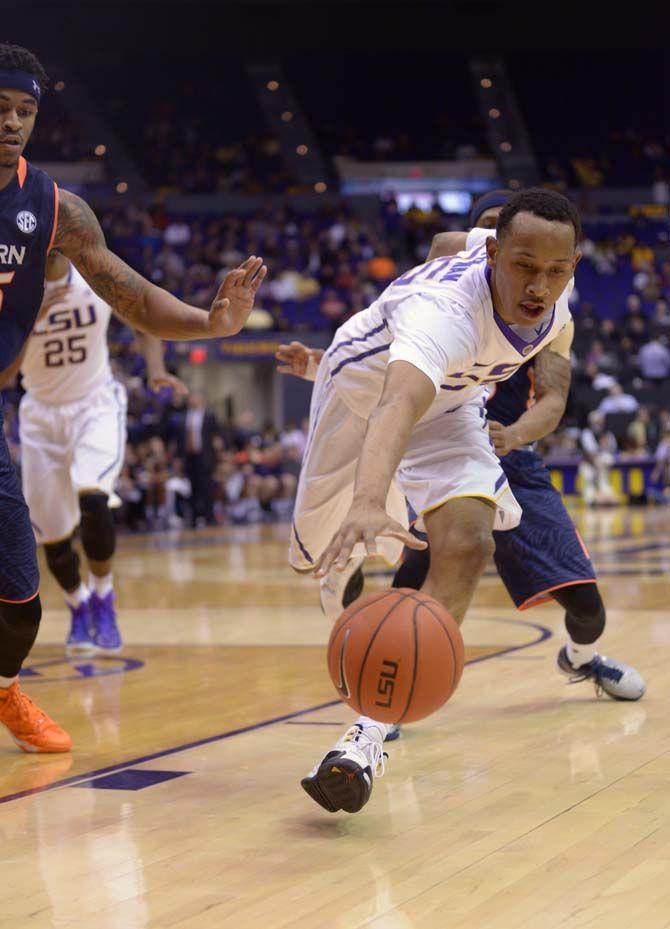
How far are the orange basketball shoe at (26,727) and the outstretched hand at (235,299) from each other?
151 centimetres

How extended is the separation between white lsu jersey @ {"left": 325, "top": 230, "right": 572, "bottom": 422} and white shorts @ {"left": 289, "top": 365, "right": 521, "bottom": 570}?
0.26 ft

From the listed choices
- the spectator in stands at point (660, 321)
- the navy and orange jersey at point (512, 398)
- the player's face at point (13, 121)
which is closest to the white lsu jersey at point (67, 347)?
the navy and orange jersey at point (512, 398)

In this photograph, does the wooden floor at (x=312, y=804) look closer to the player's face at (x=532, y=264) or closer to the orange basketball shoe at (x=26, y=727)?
the orange basketball shoe at (x=26, y=727)

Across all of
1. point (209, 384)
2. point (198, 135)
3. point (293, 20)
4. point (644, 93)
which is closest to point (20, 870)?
point (209, 384)

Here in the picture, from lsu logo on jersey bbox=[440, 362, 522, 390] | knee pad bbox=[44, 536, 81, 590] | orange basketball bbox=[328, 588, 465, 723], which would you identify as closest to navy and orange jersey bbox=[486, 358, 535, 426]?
lsu logo on jersey bbox=[440, 362, 522, 390]

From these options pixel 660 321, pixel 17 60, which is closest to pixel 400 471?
pixel 17 60

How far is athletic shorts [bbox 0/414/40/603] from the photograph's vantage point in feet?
15.0

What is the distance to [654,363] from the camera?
24891mm

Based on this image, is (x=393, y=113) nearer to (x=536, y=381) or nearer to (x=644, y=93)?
(x=644, y=93)

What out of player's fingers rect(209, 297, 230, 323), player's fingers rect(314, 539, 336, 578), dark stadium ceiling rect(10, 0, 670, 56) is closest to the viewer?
player's fingers rect(314, 539, 336, 578)

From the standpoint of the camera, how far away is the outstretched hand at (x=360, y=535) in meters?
3.20

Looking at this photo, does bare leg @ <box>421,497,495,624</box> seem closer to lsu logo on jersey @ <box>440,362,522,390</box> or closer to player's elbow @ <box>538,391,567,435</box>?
lsu logo on jersey @ <box>440,362,522,390</box>

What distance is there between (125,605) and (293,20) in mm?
22409

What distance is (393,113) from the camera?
3600cm
